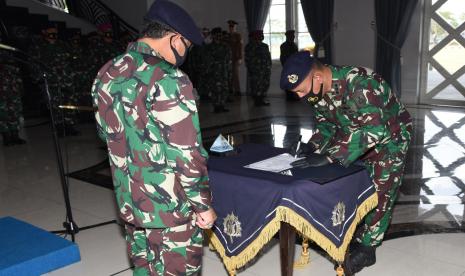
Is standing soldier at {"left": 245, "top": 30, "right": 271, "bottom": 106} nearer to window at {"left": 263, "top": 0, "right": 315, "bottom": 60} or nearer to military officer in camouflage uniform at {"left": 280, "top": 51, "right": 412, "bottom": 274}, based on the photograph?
window at {"left": 263, "top": 0, "right": 315, "bottom": 60}

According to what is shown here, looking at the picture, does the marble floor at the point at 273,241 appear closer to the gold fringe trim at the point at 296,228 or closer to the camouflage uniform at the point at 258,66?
the gold fringe trim at the point at 296,228

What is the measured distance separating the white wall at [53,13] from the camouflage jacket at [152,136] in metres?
9.47

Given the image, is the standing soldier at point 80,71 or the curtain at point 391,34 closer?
the standing soldier at point 80,71

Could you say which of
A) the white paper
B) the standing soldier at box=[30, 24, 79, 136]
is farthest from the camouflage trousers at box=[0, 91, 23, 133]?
the white paper

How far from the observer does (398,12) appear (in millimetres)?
8516

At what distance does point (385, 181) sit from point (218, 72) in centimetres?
679

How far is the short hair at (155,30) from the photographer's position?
1541mm

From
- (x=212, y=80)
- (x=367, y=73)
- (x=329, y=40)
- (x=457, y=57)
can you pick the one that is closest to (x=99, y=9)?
(x=212, y=80)

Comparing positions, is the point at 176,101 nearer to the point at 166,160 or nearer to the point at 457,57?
the point at 166,160

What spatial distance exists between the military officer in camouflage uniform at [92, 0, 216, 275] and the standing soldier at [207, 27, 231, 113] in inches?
288

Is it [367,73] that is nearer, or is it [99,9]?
[367,73]

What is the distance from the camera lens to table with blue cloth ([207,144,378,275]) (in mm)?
2033

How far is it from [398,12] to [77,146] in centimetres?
605

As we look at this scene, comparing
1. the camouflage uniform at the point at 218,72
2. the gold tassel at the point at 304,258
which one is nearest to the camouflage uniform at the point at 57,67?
the camouflage uniform at the point at 218,72
